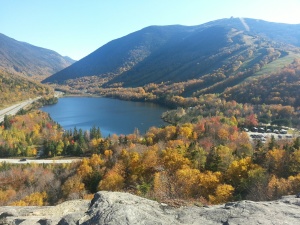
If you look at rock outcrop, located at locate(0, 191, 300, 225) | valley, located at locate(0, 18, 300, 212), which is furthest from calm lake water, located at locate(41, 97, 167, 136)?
rock outcrop, located at locate(0, 191, 300, 225)

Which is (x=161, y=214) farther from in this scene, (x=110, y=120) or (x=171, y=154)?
(x=110, y=120)

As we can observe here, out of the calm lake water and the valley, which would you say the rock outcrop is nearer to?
the valley

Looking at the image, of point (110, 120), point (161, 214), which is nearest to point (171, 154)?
point (161, 214)

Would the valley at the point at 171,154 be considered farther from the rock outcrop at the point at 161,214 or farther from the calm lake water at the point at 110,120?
the rock outcrop at the point at 161,214

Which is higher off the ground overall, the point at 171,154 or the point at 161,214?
the point at 161,214

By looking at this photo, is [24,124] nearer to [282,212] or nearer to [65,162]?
[65,162]

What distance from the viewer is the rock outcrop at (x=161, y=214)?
10.3 m

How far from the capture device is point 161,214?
36.1ft

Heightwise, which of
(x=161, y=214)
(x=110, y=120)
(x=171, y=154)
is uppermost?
(x=161, y=214)

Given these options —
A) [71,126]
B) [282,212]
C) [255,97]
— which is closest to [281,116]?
[255,97]

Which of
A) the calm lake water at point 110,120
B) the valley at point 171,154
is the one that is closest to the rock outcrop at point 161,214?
the valley at point 171,154

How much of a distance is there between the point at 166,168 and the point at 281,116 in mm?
77796

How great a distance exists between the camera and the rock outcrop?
10.3 metres

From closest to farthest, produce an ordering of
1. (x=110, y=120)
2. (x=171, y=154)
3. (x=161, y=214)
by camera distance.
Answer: (x=161, y=214)
(x=171, y=154)
(x=110, y=120)
